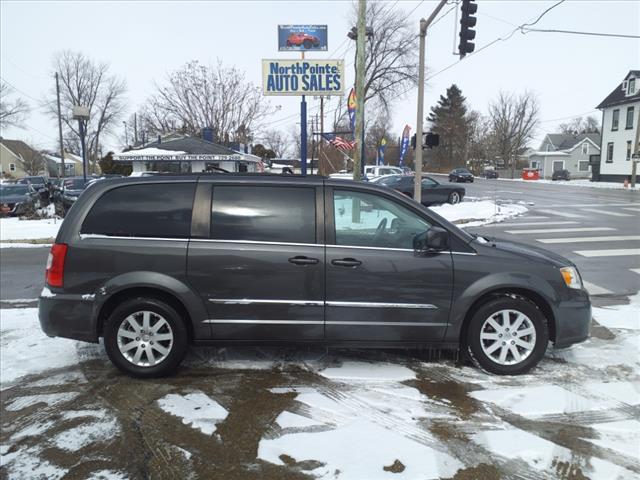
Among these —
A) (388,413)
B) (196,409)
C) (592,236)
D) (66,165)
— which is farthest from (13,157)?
(388,413)

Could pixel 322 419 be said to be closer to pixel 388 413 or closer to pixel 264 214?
pixel 388 413

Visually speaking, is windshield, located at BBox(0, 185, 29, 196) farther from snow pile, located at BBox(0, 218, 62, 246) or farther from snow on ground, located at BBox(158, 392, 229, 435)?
snow on ground, located at BBox(158, 392, 229, 435)

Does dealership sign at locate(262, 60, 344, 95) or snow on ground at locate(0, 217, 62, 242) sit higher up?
dealership sign at locate(262, 60, 344, 95)

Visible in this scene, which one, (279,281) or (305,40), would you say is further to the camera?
(305,40)

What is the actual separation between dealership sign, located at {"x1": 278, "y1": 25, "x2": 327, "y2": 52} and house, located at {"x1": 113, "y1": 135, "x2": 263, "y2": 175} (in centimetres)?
822

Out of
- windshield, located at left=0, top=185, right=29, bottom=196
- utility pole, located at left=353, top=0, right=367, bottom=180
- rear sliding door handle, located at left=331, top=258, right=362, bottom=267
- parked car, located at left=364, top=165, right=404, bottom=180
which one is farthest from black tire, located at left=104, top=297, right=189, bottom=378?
parked car, located at left=364, top=165, right=404, bottom=180

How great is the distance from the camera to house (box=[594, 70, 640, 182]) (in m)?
43.4

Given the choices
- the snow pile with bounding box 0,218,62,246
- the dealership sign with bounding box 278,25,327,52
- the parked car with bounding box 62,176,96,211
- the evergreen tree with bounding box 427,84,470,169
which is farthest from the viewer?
the evergreen tree with bounding box 427,84,470,169

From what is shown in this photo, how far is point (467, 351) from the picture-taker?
163 inches

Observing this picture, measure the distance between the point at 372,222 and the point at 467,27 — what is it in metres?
10.8

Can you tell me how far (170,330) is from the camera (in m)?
4.02

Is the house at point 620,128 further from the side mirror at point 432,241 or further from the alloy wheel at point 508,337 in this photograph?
the side mirror at point 432,241

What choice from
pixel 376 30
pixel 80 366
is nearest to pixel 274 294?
pixel 80 366

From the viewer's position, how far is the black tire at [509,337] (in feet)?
13.1
